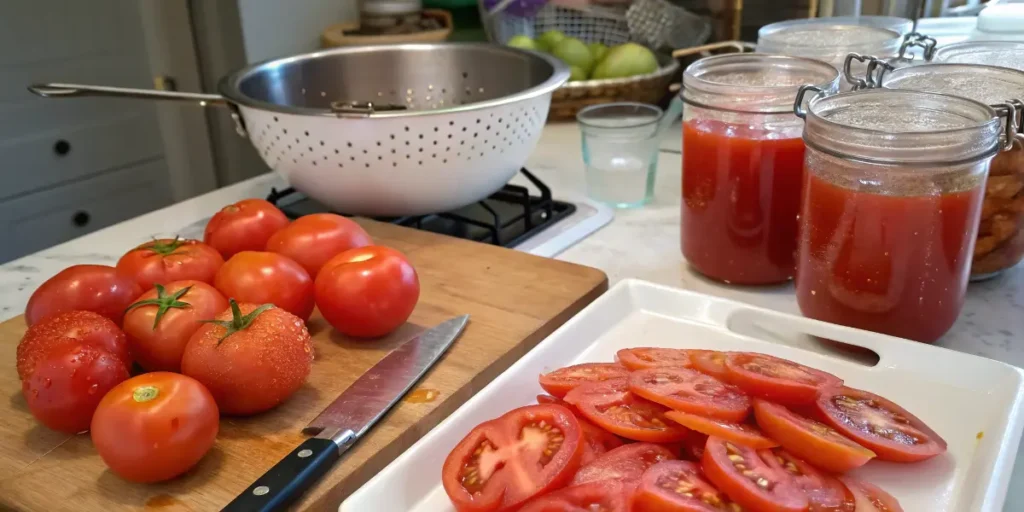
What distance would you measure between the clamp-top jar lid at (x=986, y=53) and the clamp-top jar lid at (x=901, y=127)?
0.24 meters

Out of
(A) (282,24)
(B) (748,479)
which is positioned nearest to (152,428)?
(B) (748,479)

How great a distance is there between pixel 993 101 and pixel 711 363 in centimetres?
43

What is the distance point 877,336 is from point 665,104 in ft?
3.66

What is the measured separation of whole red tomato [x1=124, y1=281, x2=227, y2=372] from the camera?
815mm

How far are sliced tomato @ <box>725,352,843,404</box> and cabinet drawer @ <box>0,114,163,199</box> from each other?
7.02ft

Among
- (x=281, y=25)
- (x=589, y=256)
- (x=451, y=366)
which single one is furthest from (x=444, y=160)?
(x=281, y=25)

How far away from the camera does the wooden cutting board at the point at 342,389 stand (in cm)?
69

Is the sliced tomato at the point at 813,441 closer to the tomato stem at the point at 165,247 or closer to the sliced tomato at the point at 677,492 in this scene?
the sliced tomato at the point at 677,492

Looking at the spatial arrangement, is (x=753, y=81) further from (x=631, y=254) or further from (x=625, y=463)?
(x=625, y=463)

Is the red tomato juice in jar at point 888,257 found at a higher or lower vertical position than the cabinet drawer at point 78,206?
higher

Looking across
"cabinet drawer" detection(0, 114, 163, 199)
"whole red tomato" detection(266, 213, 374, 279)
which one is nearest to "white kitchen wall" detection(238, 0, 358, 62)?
"cabinet drawer" detection(0, 114, 163, 199)

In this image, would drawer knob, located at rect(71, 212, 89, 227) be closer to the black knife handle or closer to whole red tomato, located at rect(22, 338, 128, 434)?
whole red tomato, located at rect(22, 338, 128, 434)

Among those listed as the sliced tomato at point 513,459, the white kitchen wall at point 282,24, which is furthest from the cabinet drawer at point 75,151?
the sliced tomato at point 513,459

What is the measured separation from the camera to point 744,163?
36.9 inches
